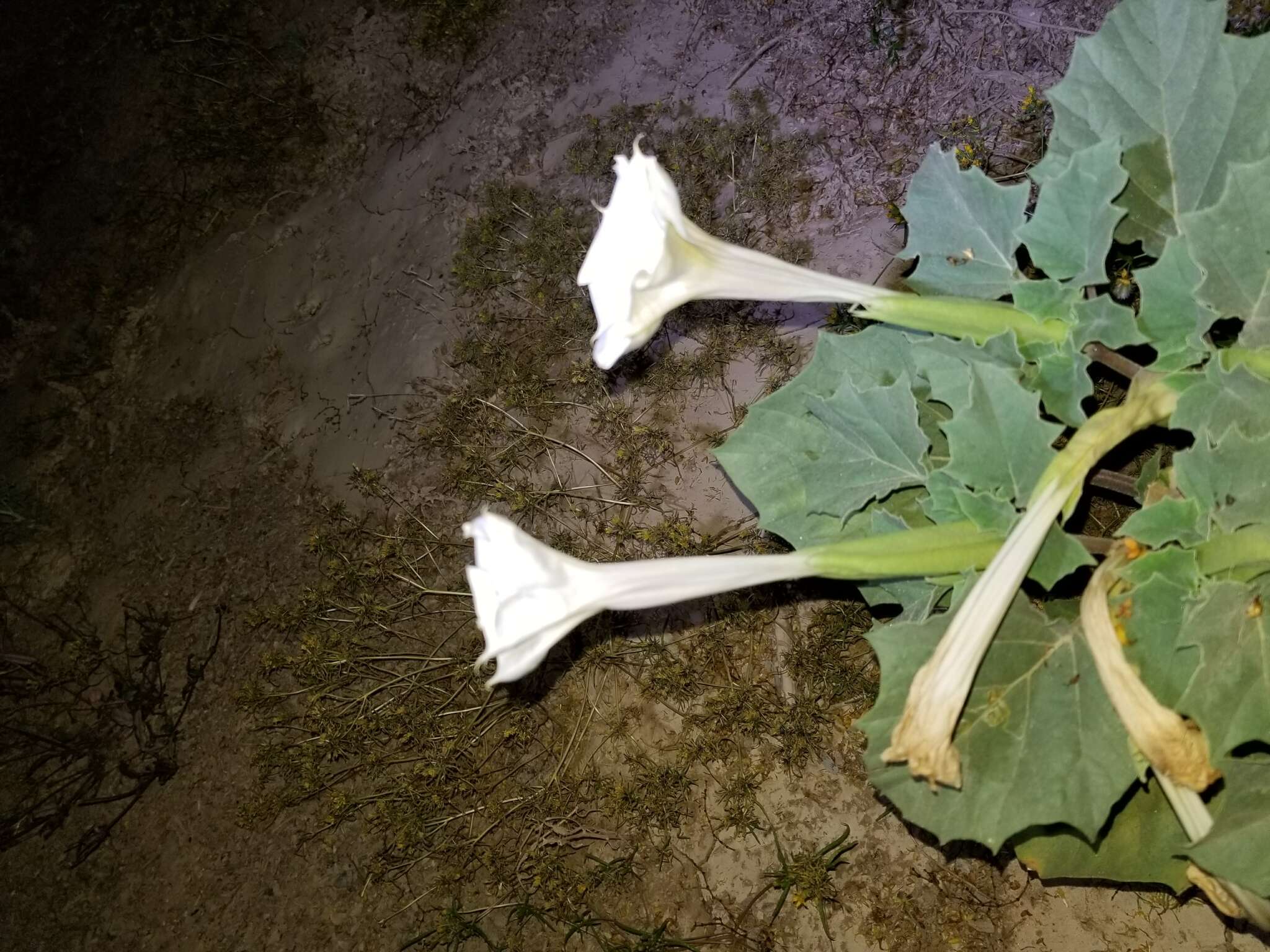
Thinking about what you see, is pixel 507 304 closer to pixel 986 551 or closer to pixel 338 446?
pixel 338 446

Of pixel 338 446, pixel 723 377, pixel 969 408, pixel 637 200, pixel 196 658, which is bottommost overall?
pixel 196 658

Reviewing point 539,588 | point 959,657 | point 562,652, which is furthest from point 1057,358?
A: point 562,652

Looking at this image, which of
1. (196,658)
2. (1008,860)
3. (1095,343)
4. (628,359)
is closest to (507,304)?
(628,359)

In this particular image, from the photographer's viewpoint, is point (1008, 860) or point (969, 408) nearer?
point (969, 408)

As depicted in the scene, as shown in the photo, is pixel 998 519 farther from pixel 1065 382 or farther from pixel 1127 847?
pixel 1127 847

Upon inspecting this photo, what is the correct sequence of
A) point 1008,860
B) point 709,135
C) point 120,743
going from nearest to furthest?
1. point 1008,860
2. point 709,135
3. point 120,743

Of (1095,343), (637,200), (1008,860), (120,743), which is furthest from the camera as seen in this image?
(120,743)
